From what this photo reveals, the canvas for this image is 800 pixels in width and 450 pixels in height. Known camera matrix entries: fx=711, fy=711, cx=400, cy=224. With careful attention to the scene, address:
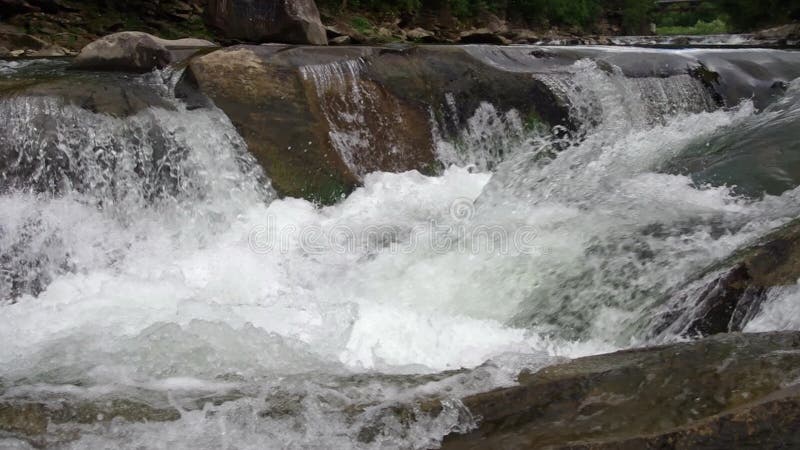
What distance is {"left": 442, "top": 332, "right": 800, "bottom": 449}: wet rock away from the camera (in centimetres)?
214

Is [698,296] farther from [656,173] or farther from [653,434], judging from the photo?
[656,173]

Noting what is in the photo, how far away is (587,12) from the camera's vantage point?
32.8m

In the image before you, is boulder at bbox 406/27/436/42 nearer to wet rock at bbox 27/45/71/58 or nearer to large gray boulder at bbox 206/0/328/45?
large gray boulder at bbox 206/0/328/45

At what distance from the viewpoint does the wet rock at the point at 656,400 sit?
2.14 m

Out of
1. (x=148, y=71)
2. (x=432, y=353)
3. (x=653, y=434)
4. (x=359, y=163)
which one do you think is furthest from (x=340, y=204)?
(x=653, y=434)

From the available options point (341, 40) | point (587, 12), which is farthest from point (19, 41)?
point (587, 12)

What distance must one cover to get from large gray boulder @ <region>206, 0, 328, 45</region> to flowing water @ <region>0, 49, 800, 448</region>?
2996mm

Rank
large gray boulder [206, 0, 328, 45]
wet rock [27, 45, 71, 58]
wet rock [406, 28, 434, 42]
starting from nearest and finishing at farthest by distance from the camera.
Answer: large gray boulder [206, 0, 328, 45] → wet rock [27, 45, 71, 58] → wet rock [406, 28, 434, 42]

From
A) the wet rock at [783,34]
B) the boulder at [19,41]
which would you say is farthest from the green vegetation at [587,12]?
the boulder at [19,41]

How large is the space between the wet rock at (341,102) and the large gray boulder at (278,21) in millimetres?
2659

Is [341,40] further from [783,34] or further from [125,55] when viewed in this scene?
[783,34]

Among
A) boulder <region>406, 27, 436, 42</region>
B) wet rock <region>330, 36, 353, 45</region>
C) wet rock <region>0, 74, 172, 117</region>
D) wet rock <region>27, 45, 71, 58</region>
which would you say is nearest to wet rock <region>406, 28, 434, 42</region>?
boulder <region>406, 27, 436, 42</region>

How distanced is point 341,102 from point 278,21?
3485 mm

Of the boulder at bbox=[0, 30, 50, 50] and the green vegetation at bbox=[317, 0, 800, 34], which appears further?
the green vegetation at bbox=[317, 0, 800, 34]
